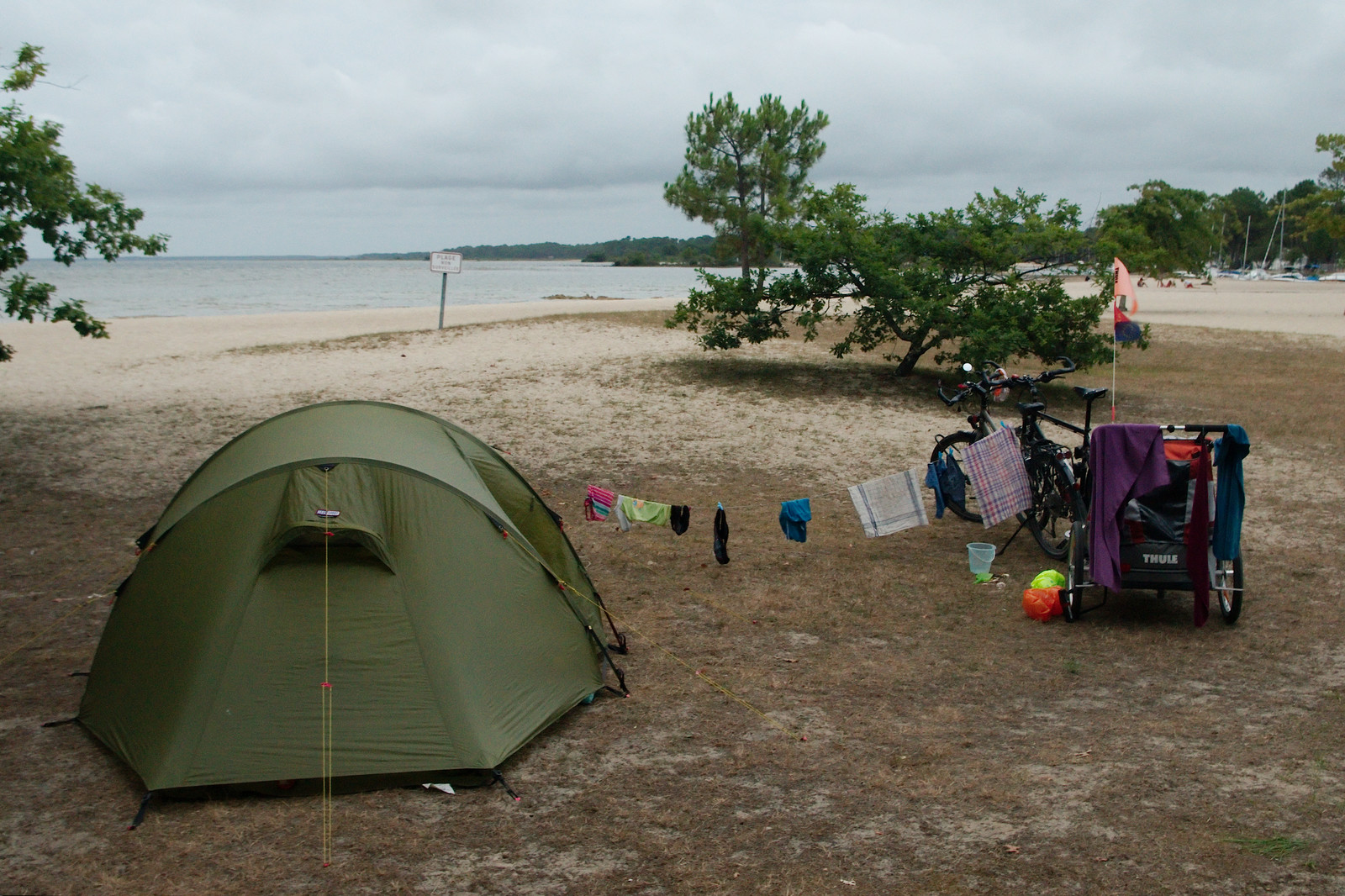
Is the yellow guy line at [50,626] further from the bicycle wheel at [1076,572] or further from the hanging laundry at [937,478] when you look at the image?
the bicycle wheel at [1076,572]

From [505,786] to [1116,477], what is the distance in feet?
13.1

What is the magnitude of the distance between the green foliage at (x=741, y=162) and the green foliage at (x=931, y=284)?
19.9 m

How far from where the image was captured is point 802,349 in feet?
62.6

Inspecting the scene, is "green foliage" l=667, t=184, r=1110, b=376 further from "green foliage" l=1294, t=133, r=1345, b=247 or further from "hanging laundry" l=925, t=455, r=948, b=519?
"green foliage" l=1294, t=133, r=1345, b=247

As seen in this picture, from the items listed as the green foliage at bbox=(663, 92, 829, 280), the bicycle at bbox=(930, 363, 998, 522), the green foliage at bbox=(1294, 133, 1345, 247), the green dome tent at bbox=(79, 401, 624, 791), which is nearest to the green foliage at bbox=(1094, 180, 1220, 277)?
the green foliage at bbox=(1294, 133, 1345, 247)

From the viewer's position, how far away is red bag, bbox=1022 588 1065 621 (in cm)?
649

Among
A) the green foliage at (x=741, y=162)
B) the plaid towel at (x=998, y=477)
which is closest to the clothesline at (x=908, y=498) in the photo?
the plaid towel at (x=998, y=477)

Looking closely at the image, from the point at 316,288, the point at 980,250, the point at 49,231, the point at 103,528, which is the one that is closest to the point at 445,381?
the point at 49,231

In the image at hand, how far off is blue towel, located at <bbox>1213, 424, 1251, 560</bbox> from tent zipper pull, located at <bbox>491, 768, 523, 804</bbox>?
4.40 metres

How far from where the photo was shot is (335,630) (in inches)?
183

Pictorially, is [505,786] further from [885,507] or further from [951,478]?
[951,478]

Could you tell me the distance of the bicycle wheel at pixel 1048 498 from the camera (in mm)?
7137

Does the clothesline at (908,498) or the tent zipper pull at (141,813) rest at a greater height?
the clothesline at (908,498)

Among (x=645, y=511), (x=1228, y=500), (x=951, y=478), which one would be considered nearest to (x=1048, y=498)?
(x=951, y=478)
